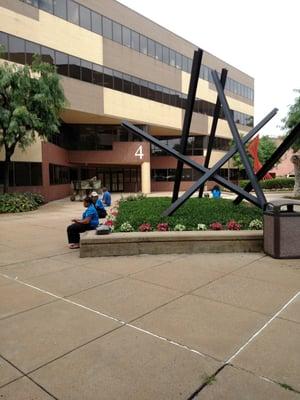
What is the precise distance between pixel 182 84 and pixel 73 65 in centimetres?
1486

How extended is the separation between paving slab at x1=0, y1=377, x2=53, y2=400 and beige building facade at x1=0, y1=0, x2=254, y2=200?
20671 millimetres

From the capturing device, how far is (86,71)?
1050 inches

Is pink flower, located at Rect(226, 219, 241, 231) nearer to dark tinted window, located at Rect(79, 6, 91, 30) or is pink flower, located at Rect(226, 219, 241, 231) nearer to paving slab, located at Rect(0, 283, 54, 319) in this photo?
paving slab, located at Rect(0, 283, 54, 319)

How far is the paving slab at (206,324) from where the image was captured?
3.51m

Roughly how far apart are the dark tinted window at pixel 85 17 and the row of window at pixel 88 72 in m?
2.68

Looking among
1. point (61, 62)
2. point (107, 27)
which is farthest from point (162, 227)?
point (107, 27)

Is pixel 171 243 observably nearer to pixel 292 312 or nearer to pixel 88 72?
pixel 292 312

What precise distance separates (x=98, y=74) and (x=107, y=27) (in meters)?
4.15

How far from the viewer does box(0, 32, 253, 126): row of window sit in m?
21.7

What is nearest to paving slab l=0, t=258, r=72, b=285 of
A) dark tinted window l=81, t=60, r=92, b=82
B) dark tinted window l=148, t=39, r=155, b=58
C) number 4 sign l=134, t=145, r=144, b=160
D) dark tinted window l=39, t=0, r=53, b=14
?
dark tinted window l=39, t=0, r=53, b=14

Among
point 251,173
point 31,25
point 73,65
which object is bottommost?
point 251,173

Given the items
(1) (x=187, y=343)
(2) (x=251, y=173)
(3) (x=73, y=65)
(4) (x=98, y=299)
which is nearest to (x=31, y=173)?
(3) (x=73, y=65)

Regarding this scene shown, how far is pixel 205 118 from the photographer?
41969mm

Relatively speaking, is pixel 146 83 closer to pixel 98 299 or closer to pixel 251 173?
pixel 251 173
